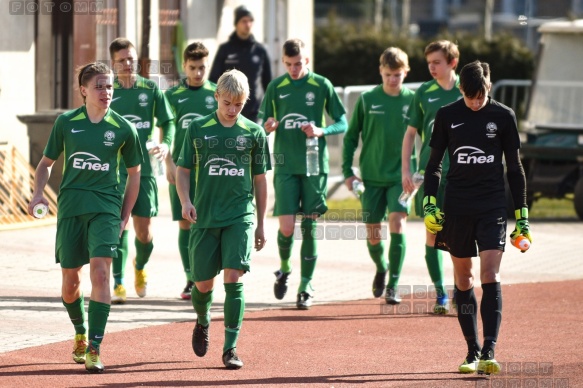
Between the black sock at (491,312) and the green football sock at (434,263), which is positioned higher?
the black sock at (491,312)

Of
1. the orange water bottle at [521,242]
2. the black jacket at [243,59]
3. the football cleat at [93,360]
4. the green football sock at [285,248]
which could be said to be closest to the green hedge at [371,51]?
the black jacket at [243,59]

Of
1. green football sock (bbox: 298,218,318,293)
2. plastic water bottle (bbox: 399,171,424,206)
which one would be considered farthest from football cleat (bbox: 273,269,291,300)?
plastic water bottle (bbox: 399,171,424,206)

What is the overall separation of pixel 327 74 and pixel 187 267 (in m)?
29.7

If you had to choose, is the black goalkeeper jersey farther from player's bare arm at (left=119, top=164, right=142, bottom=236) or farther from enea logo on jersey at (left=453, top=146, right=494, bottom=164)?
player's bare arm at (left=119, top=164, right=142, bottom=236)

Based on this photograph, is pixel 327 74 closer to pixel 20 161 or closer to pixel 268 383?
pixel 20 161

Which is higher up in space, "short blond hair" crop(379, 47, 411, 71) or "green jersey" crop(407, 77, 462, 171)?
"short blond hair" crop(379, 47, 411, 71)

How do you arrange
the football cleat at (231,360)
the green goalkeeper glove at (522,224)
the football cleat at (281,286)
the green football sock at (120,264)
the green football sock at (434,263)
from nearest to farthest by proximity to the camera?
1. the green goalkeeper glove at (522,224)
2. the football cleat at (231,360)
3. the green football sock at (434,263)
4. the green football sock at (120,264)
5. the football cleat at (281,286)

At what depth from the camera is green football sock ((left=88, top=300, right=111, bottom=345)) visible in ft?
26.1

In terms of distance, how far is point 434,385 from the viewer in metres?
7.65

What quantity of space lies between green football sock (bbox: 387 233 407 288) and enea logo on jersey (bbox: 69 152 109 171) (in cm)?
→ 375

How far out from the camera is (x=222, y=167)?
8.30 m

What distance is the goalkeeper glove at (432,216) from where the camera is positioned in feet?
26.6

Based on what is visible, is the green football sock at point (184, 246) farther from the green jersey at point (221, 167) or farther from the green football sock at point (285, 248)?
the green jersey at point (221, 167)

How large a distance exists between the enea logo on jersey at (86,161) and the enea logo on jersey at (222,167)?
2.25 feet
